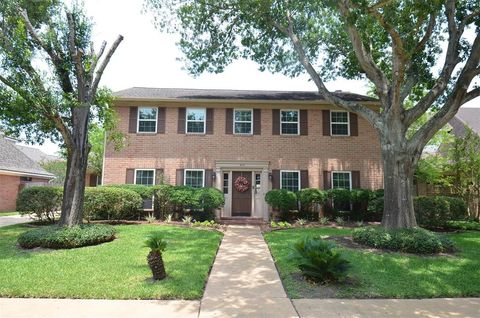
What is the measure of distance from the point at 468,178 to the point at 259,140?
9658mm

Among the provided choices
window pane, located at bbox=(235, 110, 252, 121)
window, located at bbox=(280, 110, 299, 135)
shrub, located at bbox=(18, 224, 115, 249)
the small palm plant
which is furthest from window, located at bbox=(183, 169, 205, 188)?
the small palm plant

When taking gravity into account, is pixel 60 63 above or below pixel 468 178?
above

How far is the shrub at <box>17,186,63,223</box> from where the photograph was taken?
1239cm

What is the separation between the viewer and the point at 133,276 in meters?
5.90

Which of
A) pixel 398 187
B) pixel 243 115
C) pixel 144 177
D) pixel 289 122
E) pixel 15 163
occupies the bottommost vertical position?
pixel 398 187

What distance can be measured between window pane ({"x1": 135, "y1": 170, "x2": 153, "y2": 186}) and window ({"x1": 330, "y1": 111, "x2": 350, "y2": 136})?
8.79m

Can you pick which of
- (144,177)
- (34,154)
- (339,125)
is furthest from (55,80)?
(34,154)

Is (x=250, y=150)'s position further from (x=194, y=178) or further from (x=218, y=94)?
(x=218, y=94)

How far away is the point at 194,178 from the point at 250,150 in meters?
2.90

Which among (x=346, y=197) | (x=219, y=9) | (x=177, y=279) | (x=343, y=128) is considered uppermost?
(x=219, y=9)

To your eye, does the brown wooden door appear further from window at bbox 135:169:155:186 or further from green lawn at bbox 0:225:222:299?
green lawn at bbox 0:225:222:299

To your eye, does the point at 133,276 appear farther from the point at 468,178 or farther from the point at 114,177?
the point at 468,178

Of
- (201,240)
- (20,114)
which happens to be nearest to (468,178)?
(201,240)

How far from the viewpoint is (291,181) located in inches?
607
